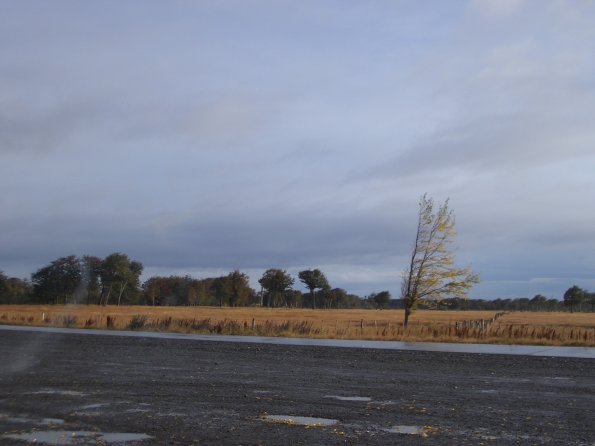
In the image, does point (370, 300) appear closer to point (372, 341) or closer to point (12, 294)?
point (12, 294)

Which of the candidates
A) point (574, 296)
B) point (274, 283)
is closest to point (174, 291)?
point (274, 283)

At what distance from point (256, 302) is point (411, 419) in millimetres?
120693

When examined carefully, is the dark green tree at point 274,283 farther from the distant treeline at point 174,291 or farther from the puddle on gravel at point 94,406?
the puddle on gravel at point 94,406

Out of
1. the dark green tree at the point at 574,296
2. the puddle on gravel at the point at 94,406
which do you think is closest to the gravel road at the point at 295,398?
the puddle on gravel at the point at 94,406

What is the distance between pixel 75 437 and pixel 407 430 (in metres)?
4.45

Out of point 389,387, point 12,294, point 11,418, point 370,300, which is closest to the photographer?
point 11,418

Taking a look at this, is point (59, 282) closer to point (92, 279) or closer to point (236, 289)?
point (92, 279)

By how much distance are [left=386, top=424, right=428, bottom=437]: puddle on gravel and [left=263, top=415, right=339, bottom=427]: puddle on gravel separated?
0.94m

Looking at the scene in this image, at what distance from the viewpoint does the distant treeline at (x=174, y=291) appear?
107062mm

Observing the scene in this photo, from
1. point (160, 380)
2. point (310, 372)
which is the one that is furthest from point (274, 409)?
point (310, 372)

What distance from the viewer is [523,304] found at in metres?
150

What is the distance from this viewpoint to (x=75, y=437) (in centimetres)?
915

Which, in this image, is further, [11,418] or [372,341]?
[372,341]

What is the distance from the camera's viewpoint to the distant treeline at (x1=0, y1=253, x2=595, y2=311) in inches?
4215
